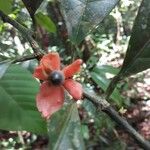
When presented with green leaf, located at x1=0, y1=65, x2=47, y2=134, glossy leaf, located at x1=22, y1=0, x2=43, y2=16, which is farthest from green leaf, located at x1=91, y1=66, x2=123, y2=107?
glossy leaf, located at x1=22, y1=0, x2=43, y2=16

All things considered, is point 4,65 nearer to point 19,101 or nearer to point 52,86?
point 52,86

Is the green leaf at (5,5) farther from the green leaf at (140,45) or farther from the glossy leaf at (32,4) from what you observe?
the green leaf at (140,45)

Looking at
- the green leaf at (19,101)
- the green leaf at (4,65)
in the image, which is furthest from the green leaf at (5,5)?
the green leaf at (4,65)

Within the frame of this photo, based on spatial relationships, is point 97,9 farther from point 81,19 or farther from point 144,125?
point 144,125

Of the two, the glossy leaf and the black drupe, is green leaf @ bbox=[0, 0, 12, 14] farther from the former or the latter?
the black drupe

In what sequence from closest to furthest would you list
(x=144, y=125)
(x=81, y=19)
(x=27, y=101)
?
(x=81, y=19)
(x=27, y=101)
(x=144, y=125)

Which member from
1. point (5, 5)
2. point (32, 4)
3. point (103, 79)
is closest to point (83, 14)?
point (32, 4)

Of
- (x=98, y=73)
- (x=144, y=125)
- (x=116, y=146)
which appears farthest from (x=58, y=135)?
(x=144, y=125)
